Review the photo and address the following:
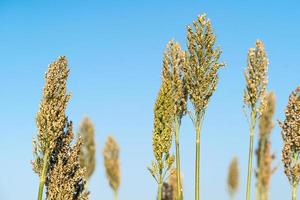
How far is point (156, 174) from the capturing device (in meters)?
27.4

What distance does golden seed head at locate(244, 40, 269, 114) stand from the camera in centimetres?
2456

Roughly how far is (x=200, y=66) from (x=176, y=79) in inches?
115

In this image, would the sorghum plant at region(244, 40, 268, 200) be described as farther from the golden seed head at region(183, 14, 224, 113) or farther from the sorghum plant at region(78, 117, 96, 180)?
the sorghum plant at region(78, 117, 96, 180)

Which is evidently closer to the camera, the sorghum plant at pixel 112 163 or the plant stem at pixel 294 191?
the plant stem at pixel 294 191

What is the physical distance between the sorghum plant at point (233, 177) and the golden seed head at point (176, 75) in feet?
78.3

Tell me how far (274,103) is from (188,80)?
11.6m

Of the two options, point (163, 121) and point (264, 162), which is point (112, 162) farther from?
point (264, 162)

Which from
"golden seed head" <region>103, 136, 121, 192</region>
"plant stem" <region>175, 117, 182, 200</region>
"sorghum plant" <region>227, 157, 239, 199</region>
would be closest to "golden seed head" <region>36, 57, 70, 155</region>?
"plant stem" <region>175, 117, 182, 200</region>

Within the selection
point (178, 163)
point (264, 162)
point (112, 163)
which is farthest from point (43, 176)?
point (112, 163)

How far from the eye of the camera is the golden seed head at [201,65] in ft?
85.6

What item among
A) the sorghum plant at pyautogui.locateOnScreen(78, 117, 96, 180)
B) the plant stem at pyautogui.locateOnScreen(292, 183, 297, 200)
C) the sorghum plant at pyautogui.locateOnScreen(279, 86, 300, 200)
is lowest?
the plant stem at pyautogui.locateOnScreen(292, 183, 297, 200)

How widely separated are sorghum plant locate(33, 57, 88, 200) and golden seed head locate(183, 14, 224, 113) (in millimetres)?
7853

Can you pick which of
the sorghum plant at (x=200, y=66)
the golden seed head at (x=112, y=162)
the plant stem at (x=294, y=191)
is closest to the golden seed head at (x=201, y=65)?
the sorghum plant at (x=200, y=66)

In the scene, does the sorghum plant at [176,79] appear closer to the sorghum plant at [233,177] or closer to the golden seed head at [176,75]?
the golden seed head at [176,75]
